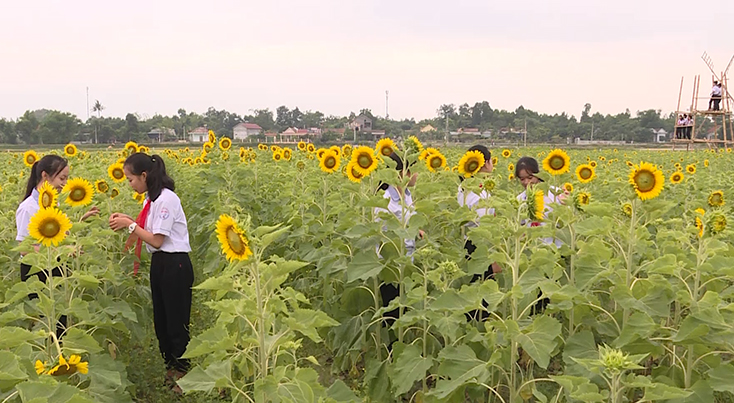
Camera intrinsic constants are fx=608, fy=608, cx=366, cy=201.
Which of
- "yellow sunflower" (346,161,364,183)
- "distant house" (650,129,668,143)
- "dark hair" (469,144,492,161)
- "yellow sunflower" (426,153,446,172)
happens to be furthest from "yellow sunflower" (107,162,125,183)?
"distant house" (650,129,668,143)

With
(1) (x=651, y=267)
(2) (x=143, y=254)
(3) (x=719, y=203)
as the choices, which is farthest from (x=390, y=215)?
(2) (x=143, y=254)

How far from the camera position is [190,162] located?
491 inches

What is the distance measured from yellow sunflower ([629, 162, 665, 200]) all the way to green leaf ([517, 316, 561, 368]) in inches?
40.3

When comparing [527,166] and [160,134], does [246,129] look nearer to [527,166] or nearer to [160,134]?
[160,134]

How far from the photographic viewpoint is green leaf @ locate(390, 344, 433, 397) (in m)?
3.41

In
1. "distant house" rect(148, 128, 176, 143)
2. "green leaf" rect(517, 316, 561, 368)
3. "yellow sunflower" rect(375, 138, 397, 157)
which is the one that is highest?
"distant house" rect(148, 128, 176, 143)

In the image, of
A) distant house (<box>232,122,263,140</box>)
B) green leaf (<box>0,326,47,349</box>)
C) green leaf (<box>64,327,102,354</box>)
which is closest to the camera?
green leaf (<box>0,326,47,349</box>)

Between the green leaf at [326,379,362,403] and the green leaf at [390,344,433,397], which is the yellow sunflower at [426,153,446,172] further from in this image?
the green leaf at [326,379,362,403]

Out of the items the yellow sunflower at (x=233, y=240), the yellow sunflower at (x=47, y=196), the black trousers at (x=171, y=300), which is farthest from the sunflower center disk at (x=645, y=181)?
the yellow sunflower at (x=47, y=196)

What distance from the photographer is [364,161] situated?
4699 millimetres

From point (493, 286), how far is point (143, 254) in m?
3.79

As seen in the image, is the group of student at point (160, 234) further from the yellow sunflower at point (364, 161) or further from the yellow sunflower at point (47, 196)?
the yellow sunflower at point (364, 161)

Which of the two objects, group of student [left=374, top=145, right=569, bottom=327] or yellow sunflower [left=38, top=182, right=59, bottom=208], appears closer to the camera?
yellow sunflower [left=38, top=182, right=59, bottom=208]

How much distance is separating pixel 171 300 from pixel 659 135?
276 feet
